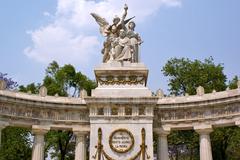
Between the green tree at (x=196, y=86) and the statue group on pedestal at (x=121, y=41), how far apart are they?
1748 centimetres

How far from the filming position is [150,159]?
34.5 m

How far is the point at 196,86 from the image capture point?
5553cm

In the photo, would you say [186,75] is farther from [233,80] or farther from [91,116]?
[91,116]

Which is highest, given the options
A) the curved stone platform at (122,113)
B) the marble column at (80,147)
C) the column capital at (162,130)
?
the curved stone platform at (122,113)

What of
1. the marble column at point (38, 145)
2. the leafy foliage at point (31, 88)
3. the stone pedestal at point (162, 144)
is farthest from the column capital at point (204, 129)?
the leafy foliage at point (31, 88)

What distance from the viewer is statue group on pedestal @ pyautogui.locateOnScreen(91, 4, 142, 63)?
38.9 m

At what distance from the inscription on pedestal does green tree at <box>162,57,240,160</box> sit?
61.9 feet

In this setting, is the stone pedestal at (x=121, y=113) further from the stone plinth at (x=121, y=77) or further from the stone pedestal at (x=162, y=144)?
the stone pedestal at (x=162, y=144)

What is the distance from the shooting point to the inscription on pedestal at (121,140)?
34938 mm

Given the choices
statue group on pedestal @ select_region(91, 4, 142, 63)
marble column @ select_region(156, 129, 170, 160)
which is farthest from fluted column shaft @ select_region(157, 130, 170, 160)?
statue group on pedestal @ select_region(91, 4, 142, 63)

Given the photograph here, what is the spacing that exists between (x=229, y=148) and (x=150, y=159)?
979 inches

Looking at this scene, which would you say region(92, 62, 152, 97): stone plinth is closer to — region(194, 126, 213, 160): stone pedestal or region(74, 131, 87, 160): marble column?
region(74, 131, 87, 160): marble column

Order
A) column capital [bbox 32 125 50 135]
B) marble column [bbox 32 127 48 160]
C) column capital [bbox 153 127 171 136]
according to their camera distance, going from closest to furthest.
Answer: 1. marble column [bbox 32 127 48 160]
2. column capital [bbox 32 125 50 135]
3. column capital [bbox 153 127 171 136]

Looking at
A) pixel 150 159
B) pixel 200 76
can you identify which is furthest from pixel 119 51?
pixel 200 76
